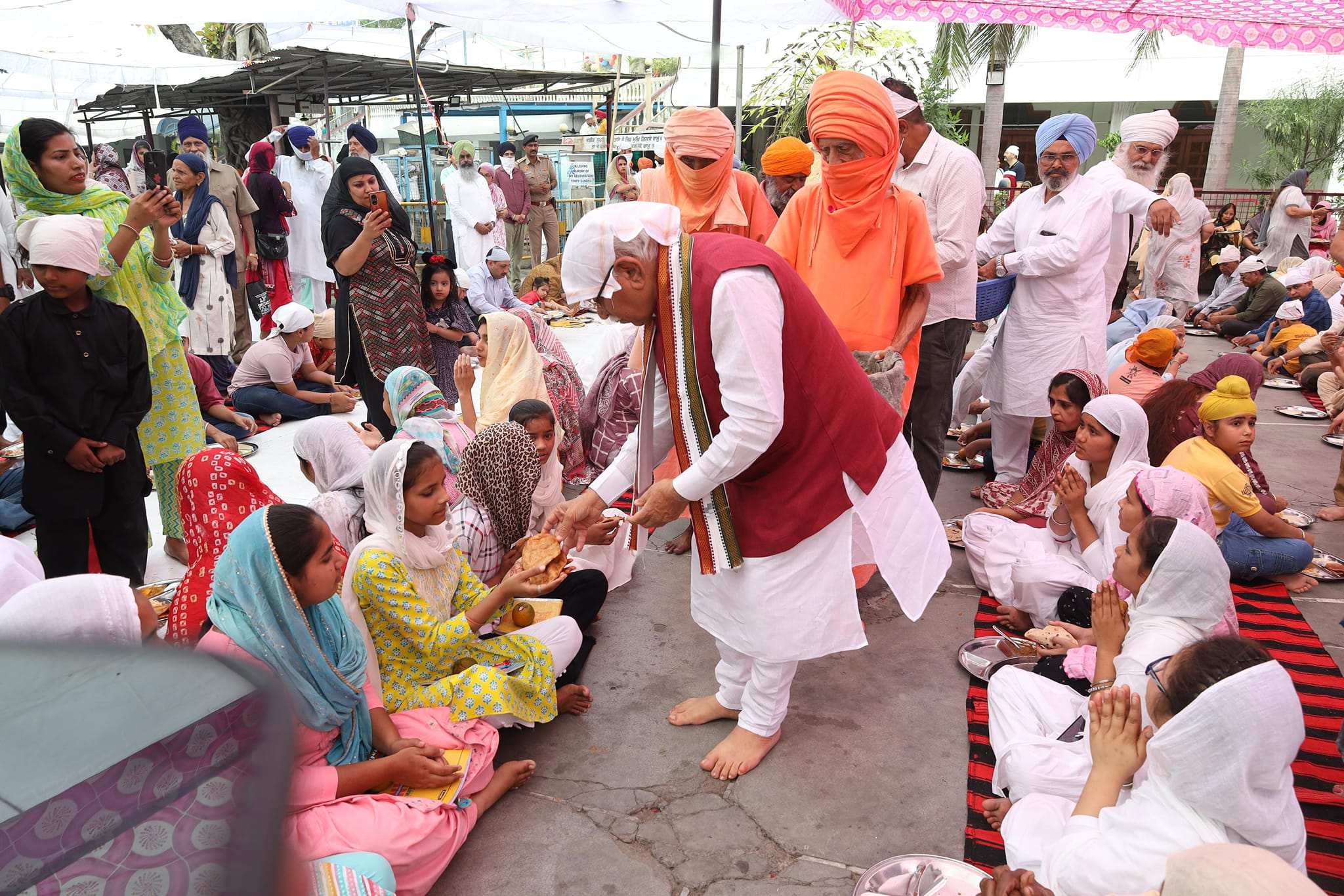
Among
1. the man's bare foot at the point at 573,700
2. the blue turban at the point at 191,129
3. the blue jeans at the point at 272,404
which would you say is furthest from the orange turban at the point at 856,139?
the blue turban at the point at 191,129

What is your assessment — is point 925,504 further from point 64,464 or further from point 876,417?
point 64,464

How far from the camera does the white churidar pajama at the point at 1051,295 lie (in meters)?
3.97

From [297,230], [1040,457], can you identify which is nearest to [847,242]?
[1040,457]

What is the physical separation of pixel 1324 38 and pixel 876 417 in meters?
3.80

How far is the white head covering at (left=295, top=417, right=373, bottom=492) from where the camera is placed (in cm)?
309

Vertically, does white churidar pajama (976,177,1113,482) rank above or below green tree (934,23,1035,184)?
below

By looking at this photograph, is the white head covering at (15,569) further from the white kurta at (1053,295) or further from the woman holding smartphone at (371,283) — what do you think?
the white kurta at (1053,295)

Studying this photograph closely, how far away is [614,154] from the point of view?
1214 cm

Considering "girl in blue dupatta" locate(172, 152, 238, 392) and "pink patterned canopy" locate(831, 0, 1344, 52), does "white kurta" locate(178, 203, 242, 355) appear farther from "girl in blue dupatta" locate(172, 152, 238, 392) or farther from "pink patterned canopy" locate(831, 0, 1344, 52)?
"pink patterned canopy" locate(831, 0, 1344, 52)

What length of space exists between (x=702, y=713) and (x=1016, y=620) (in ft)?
4.09

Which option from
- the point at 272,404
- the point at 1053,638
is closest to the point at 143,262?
the point at 272,404

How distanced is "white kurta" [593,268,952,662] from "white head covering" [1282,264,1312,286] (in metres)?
6.83

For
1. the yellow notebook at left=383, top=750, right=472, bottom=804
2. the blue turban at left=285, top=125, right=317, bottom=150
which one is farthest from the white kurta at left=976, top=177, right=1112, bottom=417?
the blue turban at left=285, top=125, right=317, bottom=150

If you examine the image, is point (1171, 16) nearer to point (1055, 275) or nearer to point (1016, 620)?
point (1055, 275)
